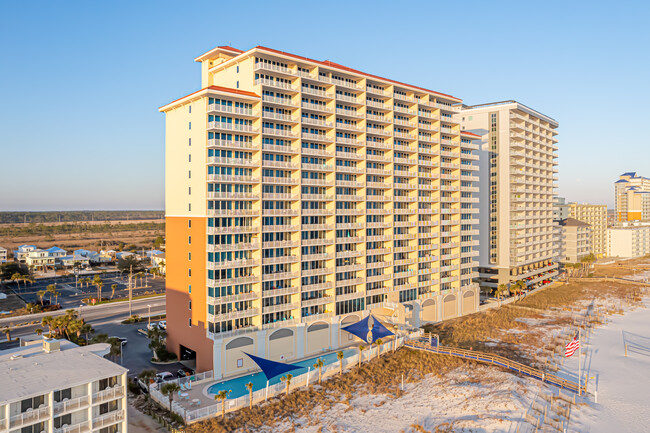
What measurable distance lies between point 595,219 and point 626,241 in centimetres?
2158

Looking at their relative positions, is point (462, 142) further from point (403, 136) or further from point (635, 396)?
point (635, 396)

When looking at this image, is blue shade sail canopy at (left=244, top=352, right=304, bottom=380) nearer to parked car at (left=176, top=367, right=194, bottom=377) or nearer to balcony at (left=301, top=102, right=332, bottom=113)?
parked car at (left=176, top=367, right=194, bottom=377)

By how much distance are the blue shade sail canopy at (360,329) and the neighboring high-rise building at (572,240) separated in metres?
105

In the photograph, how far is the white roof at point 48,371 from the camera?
1180 inches

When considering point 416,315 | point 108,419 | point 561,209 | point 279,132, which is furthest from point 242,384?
point 561,209

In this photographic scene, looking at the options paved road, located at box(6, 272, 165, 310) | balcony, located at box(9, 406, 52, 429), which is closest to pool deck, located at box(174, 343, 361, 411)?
balcony, located at box(9, 406, 52, 429)

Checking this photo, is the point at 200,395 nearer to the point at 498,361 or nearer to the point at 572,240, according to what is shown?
the point at 498,361

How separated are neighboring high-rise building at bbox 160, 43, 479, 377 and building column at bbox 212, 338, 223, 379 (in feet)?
0.48

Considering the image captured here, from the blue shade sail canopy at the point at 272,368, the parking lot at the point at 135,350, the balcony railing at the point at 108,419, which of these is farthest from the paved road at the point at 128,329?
the balcony railing at the point at 108,419

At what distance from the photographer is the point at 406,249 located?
237 feet

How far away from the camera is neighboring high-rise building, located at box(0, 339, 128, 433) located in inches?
1143

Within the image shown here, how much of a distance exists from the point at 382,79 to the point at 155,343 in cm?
5001

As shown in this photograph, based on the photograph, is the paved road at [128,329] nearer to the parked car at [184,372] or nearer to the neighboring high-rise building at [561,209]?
the parked car at [184,372]

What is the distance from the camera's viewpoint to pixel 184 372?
5188 cm
